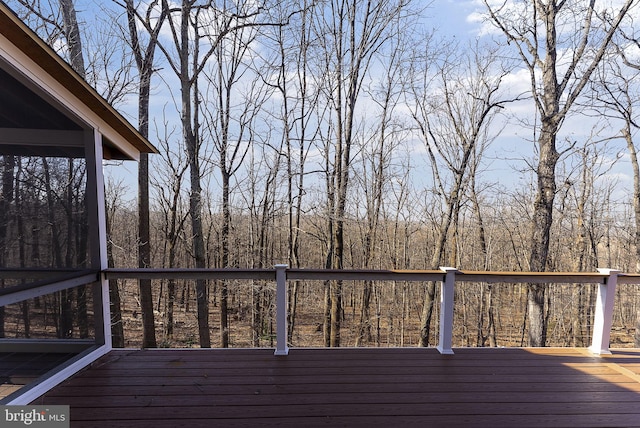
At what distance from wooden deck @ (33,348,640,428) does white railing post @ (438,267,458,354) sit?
0.11 meters

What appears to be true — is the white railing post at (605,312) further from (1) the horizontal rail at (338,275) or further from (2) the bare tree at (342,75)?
(2) the bare tree at (342,75)

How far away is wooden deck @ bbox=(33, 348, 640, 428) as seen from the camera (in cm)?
225

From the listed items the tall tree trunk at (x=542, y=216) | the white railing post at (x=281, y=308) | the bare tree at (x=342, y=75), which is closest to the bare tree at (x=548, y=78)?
the tall tree trunk at (x=542, y=216)

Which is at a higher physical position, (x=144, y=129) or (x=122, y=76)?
(x=122, y=76)

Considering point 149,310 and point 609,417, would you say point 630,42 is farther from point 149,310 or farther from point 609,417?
point 149,310

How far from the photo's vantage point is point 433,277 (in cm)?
337

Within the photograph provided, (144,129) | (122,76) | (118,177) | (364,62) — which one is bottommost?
(118,177)

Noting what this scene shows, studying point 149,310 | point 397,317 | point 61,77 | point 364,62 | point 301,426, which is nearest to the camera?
point 301,426

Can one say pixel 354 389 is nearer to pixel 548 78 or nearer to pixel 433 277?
pixel 433 277

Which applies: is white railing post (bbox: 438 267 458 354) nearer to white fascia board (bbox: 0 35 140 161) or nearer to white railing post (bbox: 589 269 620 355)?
white railing post (bbox: 589 269 620 355)

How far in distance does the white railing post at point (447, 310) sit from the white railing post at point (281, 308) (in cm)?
151

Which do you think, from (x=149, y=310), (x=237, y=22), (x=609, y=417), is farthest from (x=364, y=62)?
(x=609, y=417)

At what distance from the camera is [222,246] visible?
975 centimetres

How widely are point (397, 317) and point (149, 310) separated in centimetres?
793
